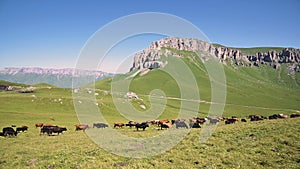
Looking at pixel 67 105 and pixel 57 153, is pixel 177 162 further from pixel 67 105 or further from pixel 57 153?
pixel 67 105

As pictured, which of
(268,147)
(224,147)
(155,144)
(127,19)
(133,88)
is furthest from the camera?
(133,88)

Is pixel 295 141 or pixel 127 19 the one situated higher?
pixel 127 19

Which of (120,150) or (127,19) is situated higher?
(127,19)

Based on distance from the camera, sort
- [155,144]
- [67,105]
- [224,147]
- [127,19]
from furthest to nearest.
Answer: [67,105] → [155,144] → [224,147] → [127,19]

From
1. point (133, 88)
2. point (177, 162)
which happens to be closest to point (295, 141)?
point (177, 162)

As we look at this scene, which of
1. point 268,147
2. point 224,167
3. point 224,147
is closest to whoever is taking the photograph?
point 224,167

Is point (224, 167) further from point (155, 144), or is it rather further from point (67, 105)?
point (67, 105)

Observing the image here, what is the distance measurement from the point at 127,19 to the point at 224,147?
535 inches

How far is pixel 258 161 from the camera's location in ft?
49.0

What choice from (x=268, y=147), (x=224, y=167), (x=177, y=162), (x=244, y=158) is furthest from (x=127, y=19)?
(x=268, y=147)

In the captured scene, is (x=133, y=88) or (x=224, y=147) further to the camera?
A: (x=133, y=88)

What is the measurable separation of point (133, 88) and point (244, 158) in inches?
7275

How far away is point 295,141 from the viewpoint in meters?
17.7

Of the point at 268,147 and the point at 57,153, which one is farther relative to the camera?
the point at 57,153
